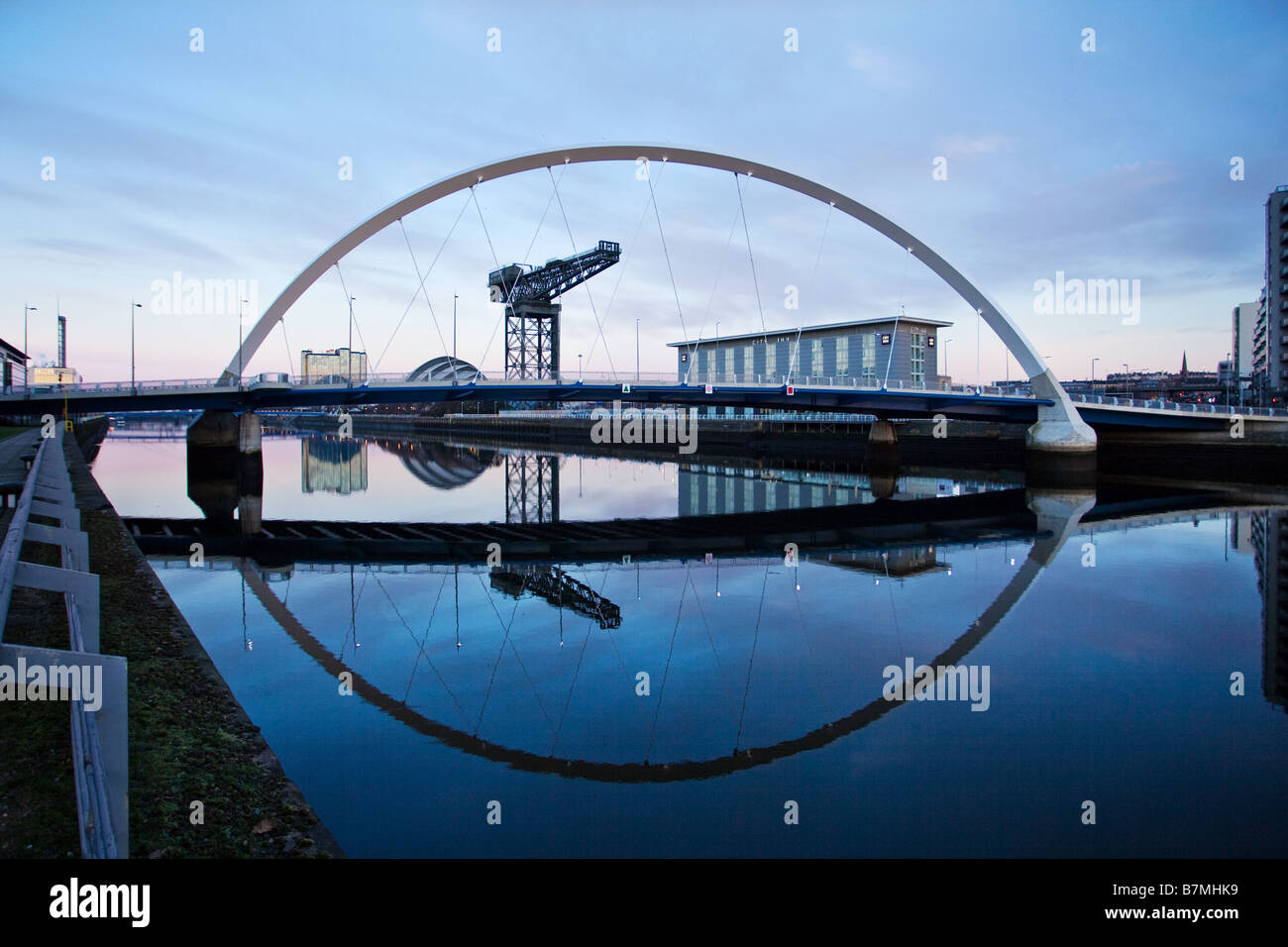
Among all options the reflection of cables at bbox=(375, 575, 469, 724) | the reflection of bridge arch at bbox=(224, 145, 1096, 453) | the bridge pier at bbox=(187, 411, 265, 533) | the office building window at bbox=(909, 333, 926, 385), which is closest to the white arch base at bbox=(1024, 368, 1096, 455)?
the reflection of bridge arch at bbox=(224, 145, 1096, 453)

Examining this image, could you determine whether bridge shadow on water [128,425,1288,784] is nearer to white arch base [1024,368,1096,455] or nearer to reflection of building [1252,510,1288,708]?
white arch base [1024,368,1096,455]

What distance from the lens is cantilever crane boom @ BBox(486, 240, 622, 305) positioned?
55.2m

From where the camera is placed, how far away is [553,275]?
2196 inches

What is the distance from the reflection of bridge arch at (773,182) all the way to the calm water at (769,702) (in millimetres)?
21890

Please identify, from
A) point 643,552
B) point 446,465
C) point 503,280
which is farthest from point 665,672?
point 503,280

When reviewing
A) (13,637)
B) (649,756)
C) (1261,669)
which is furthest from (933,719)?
(13,637)

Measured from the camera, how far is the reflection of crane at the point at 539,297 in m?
55.3

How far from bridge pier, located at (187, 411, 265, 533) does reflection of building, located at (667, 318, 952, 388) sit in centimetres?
3079

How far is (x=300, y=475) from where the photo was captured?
140 ft

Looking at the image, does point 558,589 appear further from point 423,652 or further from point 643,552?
point 643,552

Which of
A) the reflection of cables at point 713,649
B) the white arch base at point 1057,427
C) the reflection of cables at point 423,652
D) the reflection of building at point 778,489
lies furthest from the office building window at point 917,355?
the reflection of cables at point 423,652

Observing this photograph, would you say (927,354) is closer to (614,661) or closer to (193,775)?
(614,661)

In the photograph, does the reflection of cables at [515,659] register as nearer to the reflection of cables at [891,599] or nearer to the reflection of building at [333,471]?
the reflection of cables at [891,599]
